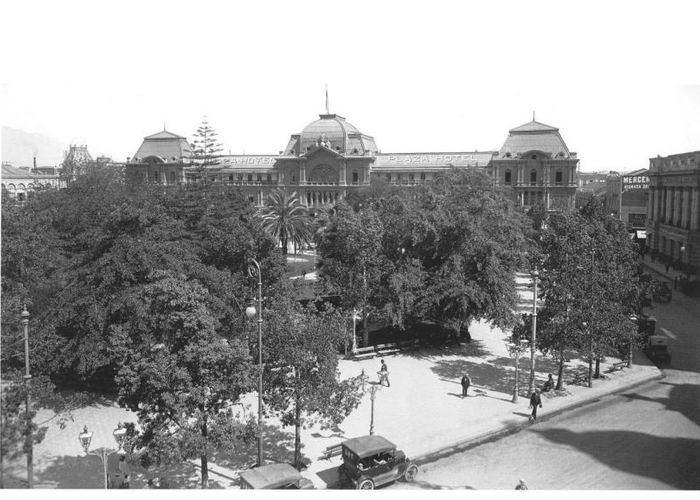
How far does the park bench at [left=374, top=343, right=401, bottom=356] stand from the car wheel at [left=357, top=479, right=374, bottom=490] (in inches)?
559

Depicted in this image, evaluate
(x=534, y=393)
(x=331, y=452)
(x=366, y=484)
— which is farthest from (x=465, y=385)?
(x=366, y=484)

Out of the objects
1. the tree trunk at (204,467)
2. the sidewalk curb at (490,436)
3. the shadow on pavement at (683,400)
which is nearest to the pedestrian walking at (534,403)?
the sidewalk curb at (490,436)

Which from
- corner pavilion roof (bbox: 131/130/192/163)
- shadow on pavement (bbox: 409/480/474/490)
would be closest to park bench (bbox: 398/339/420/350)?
shadow on pavement (bbox: 409/480/474/490)

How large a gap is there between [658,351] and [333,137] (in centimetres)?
6702

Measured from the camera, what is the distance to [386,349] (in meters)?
30.9

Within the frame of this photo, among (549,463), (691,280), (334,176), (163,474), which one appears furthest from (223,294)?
(334,176)

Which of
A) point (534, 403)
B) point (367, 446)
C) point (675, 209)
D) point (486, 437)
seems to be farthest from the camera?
point (675, 209)

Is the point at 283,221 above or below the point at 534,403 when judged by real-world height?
above

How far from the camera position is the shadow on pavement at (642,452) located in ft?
56.2

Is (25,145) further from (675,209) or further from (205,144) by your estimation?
(675,209)

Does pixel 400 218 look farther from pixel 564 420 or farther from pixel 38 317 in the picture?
pixel 38 317

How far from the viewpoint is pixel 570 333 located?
78.7 feet

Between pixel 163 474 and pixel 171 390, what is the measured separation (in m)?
3.92

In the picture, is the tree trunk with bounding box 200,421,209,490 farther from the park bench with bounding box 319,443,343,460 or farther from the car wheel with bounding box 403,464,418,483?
the car wheel with bounding box 403,464,418,483
